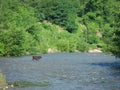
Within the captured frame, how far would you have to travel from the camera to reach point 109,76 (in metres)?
60.8

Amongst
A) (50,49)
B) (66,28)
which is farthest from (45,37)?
(66,28)

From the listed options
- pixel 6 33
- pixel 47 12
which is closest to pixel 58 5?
pixel 47 12

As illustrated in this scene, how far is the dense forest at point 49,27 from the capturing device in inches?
4774

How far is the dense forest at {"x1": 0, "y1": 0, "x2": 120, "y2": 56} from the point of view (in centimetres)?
12125

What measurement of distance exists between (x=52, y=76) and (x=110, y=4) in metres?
144

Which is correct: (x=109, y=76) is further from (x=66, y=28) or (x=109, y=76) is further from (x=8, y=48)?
(x=66, y=28)

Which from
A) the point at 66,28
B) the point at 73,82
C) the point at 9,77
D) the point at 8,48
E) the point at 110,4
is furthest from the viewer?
the point at 110,4

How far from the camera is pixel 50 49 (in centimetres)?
15025

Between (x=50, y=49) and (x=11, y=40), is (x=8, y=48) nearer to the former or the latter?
(x=11, y=40)

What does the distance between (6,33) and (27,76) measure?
204ft

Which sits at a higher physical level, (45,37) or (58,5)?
(58,5)

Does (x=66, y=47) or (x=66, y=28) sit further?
(x=66, y=28)

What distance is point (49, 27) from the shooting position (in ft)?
557

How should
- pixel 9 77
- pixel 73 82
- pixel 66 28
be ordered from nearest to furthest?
pixel 73 82, pixel 9 77, pixel 66 28
